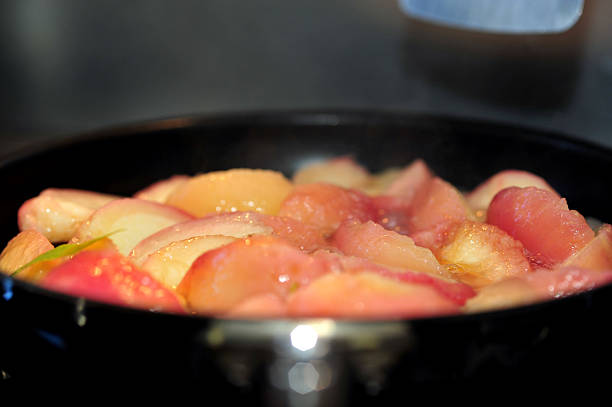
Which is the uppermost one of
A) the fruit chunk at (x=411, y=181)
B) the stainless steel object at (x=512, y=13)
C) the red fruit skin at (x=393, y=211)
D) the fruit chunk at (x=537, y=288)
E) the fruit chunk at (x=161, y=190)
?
the stainless steel object at (x=512, y=13)

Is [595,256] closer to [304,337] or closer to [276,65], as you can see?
[304,337]

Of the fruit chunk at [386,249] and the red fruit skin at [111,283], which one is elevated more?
the red fruit skin at [111,283]

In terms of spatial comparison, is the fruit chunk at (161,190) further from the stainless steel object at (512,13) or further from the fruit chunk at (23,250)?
the stainless steel object at (512,13)

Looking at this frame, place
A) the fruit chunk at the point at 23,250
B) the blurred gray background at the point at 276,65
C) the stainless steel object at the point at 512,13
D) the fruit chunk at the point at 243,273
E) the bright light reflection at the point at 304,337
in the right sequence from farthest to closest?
1. the blurred gray background at the point at 276,65
2. the stainless steel object at the point at 512,13
3. the fruit chunk at the point at 23,250
4. the fruit chunk at the point at 243,273
5. the bright light reflection at the point at 304,337

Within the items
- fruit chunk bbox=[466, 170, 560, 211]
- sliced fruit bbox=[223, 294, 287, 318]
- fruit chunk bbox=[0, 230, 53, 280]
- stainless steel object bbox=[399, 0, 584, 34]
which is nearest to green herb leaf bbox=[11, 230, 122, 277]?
fruit chunk bbox=[0, 230, 53, 280]

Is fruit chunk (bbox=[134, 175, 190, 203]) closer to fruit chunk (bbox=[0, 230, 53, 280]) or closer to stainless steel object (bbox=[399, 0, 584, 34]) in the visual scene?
fruit chunk (bbox=[0, 230, 53, 280])

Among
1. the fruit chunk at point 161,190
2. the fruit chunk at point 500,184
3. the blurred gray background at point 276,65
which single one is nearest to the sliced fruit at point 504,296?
the fruit chunk at point 500,184

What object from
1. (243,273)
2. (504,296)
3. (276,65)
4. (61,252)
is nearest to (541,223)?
(504,296)
